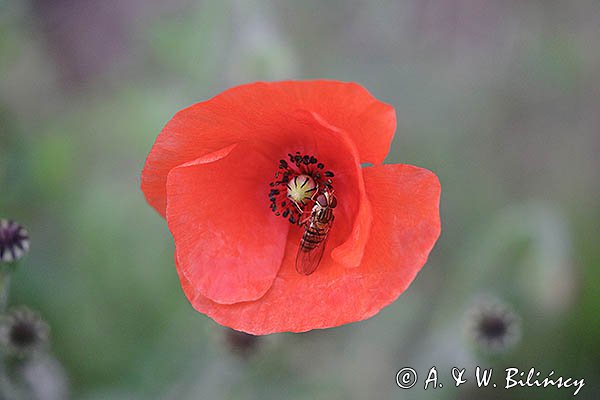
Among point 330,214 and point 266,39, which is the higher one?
point 266,39

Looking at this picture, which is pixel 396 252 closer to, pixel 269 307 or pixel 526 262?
pixel 269 307

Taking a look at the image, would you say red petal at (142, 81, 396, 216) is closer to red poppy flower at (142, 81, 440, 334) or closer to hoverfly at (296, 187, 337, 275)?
red poppy flower at (142, 81, 440, 334)

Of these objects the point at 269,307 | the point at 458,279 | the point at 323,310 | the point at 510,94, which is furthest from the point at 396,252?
the point at 510,94

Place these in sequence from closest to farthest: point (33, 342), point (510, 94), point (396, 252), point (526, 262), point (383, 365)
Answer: point (396, 252) → point (33, 342) → point (526, 262) → point (383, 365) → point (510, 94)

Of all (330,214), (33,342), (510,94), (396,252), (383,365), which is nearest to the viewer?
(396,252)

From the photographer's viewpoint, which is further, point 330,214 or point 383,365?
point 383,365

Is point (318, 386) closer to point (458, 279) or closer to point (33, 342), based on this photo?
point (458, 279)

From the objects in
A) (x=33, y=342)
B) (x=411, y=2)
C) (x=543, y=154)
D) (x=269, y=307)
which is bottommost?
(x=33, y=342)

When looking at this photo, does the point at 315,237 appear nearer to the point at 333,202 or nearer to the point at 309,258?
the point at 309,258

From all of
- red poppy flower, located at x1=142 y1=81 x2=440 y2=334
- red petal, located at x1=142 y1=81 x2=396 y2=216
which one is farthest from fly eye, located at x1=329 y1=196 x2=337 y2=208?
red petal, located at x1=142 y1=81 x2=396 y2=216
